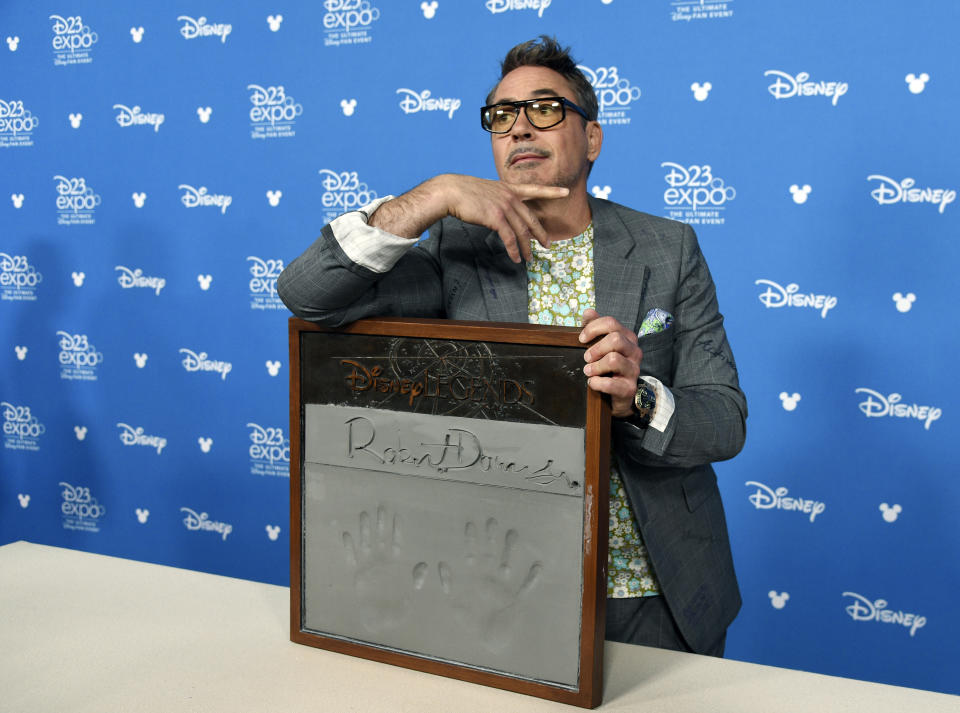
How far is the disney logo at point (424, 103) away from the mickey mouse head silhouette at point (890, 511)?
1990 millimetres

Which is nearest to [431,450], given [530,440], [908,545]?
[530,440]

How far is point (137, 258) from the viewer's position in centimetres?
384

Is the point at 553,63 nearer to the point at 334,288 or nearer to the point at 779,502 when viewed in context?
the point at 334,288

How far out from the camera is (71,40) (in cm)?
387

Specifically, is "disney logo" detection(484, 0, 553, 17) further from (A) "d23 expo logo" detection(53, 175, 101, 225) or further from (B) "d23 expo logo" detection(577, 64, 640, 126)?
(A) "d23 expo logo" detection(53, 175, 101, 225)

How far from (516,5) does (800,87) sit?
39.9 inches

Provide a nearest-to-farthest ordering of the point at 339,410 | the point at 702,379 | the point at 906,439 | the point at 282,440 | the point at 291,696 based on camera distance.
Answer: the point at 291,696 → the point at 339,410 → the point at 702,379 → the point at 906,439 → the point at 282,440

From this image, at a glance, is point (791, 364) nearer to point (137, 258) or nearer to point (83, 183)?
point (137, 258)

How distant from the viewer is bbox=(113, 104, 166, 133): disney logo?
12.3 ft

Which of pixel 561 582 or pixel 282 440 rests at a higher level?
pixel 561 582

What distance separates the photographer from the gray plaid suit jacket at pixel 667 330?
4.90 ft

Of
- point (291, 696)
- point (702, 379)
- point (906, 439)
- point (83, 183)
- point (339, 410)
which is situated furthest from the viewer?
point (83, 183)

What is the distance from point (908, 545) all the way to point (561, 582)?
2.10m

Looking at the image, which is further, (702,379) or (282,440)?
(282,440)
